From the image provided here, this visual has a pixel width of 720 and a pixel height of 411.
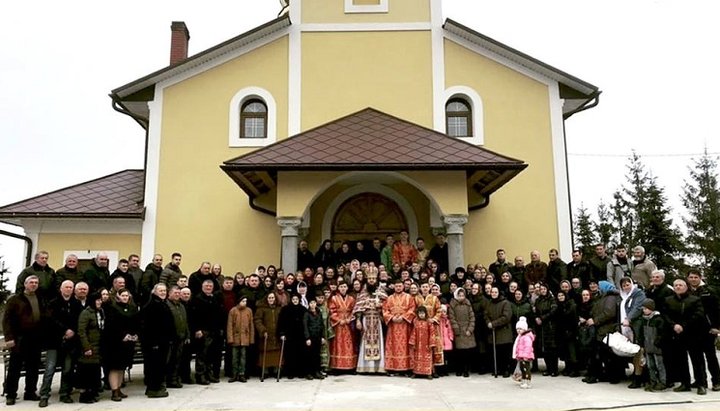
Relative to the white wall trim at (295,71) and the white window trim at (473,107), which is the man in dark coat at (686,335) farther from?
the white wall trim at (295,71)

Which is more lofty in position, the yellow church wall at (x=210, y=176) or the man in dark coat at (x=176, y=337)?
the yellow church wall at (x=210, y=176)

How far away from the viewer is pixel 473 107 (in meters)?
14.2

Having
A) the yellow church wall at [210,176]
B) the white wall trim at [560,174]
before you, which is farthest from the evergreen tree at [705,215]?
the yellow church wall at [210,176]

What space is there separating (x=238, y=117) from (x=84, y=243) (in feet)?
14.7

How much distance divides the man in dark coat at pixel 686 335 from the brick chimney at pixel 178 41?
13.4 metres

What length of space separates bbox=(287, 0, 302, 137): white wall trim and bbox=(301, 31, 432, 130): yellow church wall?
116 millimetres

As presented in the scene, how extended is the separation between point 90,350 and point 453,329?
5.21 m

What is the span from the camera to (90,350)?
766cm

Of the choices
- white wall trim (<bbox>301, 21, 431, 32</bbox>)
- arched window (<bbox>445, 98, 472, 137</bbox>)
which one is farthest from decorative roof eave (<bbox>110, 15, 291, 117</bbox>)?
arched window (<bbox>445, 98, 472, 137</bbox>)

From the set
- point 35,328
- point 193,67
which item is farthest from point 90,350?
point 193,67

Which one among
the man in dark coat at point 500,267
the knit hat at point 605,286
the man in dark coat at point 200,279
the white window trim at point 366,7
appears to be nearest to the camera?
the knit hat at point 605,286

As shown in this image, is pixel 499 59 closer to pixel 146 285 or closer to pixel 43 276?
pixel 146 285

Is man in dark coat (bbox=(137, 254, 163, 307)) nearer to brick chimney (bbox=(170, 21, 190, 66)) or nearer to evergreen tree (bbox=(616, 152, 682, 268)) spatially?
brick chimney (bbox=(170, 21, 190, 66))

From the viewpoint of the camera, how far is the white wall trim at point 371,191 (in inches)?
540
